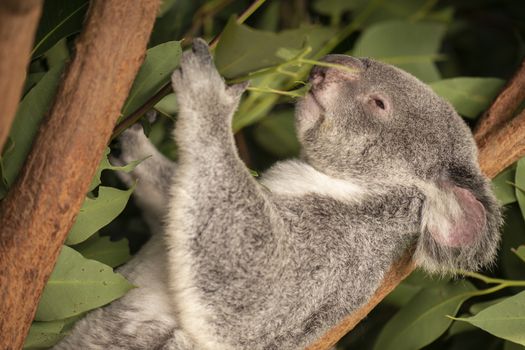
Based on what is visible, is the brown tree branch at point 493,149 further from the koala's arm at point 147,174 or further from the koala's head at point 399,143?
the koala's arm at point 147,174

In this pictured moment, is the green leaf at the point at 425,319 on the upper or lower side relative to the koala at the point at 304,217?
lower

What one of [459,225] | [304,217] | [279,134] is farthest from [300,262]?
[279,134]

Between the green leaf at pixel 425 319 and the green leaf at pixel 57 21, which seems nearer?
the green leaf at pixel 57 21

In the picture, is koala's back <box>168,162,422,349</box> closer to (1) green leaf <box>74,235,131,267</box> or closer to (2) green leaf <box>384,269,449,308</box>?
(1) green leaf <box>74,235,131,267</box>

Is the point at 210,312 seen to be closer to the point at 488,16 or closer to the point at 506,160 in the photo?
the point at 506,160

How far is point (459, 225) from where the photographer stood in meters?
2.01

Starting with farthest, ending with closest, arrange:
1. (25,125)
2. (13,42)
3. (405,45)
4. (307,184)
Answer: (405,45) < (307,184) < (25,125) < (13,42)

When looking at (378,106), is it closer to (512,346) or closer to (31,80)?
(512,346)

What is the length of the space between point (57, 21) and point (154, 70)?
0.87ft

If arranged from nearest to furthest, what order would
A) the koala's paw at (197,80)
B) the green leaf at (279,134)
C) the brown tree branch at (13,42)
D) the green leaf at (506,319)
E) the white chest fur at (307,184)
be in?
the brown tree branch at (13,42) < the koala's paw at (197,80) < the green leaf at (506,319) < the white chest fur at (307,184) < the green leaf at (279,134)

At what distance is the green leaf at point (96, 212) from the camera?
1.80 metres

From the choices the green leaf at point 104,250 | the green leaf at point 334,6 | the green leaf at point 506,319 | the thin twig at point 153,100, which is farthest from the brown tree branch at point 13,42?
the green leaf at point 334,6

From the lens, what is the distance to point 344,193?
2.09 metres

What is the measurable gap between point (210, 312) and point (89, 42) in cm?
78
